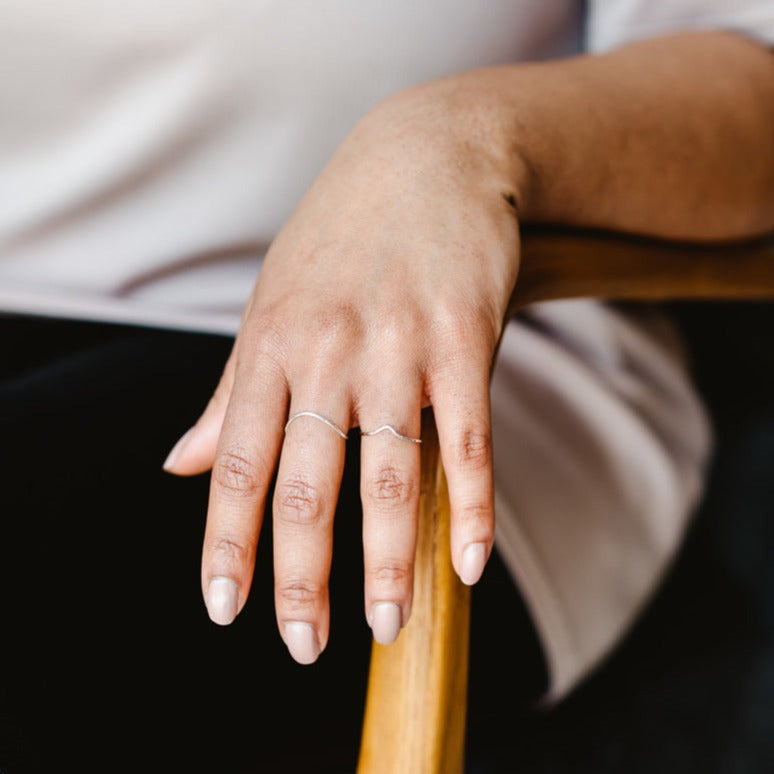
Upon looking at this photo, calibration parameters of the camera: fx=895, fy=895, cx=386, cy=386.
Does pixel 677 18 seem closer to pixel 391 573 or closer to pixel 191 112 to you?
pixel 191 112

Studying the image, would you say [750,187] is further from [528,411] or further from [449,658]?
[449,658]

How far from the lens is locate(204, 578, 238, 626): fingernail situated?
368 mm

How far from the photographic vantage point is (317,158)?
1.99 feet

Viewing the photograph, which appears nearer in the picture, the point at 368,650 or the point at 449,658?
the point at 449,658

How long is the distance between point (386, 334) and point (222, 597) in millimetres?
128

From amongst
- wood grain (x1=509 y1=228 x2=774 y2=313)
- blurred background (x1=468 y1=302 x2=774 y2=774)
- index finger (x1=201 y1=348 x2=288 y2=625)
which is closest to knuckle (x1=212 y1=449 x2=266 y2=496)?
index finger (x1=201 y1=348 x2=288 y2=625)

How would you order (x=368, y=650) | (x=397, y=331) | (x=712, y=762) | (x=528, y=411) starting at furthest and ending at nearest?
(x=712, y=762) < (x=528, y=411) < (x=368, y=650) < (x=397, y=331)

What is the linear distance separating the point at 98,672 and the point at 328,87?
375 mm

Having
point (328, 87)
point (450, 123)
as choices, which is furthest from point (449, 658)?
point (328, 87)

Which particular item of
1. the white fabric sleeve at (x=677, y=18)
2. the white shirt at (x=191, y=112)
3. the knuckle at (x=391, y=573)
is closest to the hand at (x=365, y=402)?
the knuckle at (x=391, y=573)

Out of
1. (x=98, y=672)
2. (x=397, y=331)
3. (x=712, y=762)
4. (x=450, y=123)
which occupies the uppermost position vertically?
(x=450, y=123)

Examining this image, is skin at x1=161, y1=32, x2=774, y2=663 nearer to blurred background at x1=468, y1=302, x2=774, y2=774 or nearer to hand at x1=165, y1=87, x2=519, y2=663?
hand at x1=165, y1=87, x2=519, y2=663

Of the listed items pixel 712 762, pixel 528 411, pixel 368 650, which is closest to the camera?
pixel 368 650

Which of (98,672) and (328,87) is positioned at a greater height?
(328,87)
